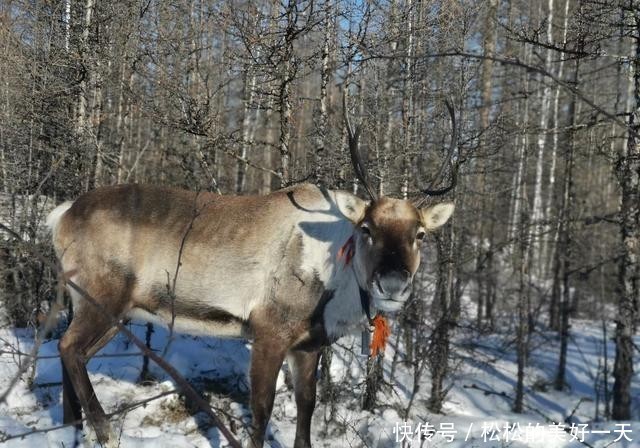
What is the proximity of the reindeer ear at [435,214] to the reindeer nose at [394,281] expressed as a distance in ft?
2.89

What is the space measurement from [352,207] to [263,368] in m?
1.36

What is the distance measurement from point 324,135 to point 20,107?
4.05 metres

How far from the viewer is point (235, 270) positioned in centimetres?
453

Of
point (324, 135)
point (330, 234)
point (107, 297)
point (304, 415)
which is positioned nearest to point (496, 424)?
point (304, 415)

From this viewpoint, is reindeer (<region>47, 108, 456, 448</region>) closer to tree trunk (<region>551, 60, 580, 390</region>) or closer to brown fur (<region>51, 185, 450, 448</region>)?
brown fur (<region>51, 185, 450, 448</region>)

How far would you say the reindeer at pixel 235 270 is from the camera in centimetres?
438

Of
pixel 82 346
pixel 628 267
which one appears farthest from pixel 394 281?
pixel 628 267

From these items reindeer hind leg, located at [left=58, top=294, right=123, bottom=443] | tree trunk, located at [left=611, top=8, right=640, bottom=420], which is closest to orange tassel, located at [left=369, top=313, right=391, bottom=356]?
reindeer hind leg, located at [left=58, top=294, right=123, bottom=443]

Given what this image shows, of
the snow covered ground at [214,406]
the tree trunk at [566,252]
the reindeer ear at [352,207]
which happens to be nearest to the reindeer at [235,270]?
the reindeer ear at [352,207]

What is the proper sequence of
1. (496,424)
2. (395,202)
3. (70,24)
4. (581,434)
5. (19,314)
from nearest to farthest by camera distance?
(395,202), (581,434), (496,424), (19,314), (70,24)

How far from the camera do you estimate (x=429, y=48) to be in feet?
24.7

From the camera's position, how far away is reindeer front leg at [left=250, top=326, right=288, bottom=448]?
170 inches

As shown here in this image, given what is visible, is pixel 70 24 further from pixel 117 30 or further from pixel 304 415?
pixel 304 415

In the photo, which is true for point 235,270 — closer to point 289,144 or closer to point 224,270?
point 224,270
